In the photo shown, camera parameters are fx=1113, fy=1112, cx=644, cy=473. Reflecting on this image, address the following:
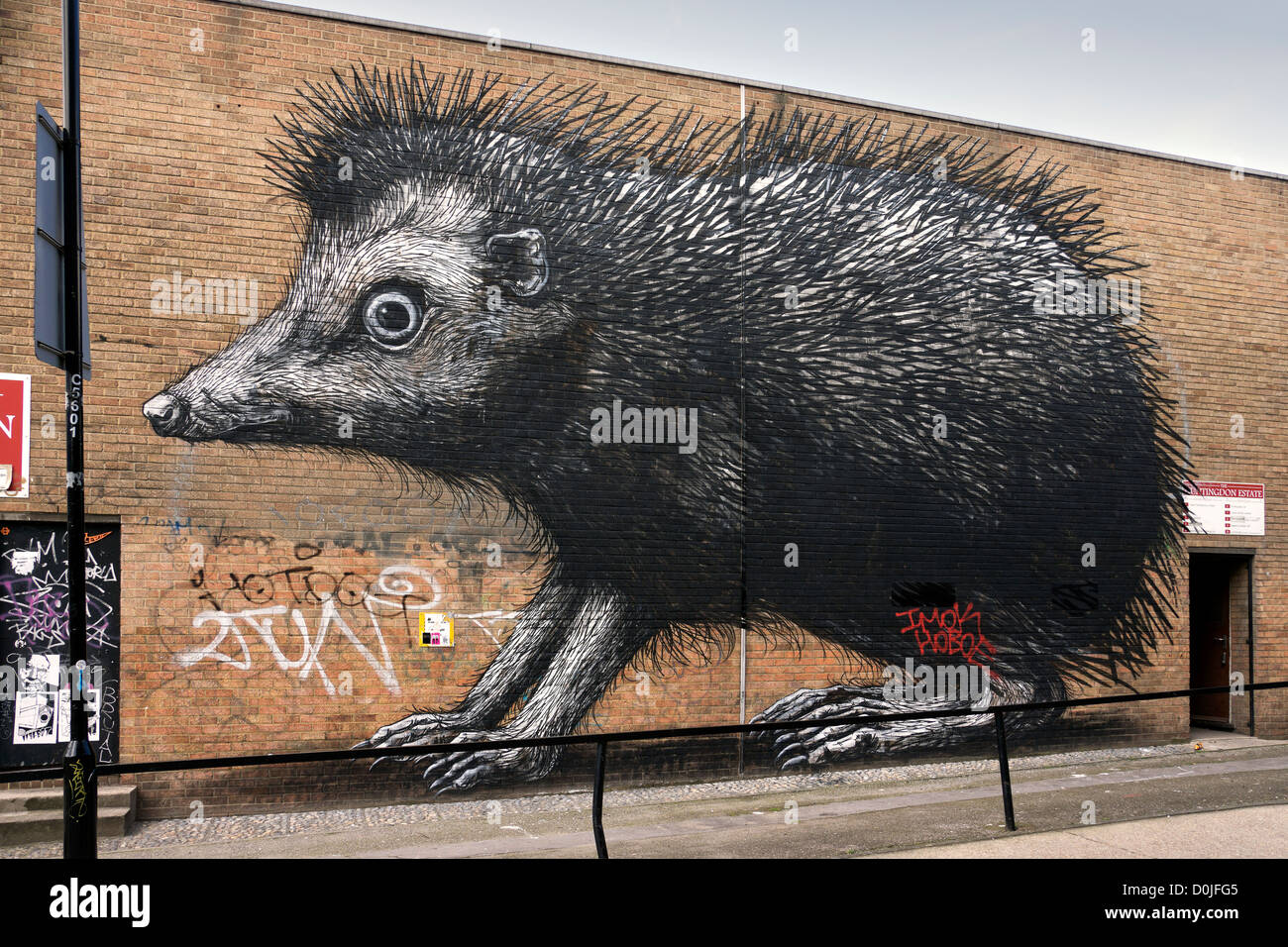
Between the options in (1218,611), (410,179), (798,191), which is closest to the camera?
(410,179)

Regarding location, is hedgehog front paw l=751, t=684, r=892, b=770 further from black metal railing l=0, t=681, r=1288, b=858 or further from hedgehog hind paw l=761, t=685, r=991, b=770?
black metal railing l=0, t=681, r=1288, b=858

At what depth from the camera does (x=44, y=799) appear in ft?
27.2

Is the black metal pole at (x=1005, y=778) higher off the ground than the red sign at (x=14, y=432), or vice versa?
the red sign at (x=14, y=432)

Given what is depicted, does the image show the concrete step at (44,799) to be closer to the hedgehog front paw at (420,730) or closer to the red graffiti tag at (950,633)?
the hedgehog front paw at (420,730)

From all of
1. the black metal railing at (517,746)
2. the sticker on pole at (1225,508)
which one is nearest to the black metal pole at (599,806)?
the black metal railing at (517,746)

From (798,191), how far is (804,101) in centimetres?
92

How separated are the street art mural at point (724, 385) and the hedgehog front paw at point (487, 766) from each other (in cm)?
3

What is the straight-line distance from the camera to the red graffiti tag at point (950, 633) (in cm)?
1092

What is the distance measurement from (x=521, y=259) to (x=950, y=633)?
18.1 ft

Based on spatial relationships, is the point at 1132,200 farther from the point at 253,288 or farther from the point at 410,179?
the point at 253,288

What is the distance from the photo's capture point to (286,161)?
9.27m

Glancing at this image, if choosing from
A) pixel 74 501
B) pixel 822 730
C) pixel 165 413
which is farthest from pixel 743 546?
pixel 74 501

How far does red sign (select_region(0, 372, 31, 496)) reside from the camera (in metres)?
8.48

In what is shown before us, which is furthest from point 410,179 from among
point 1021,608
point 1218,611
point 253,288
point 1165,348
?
point 1218,611
